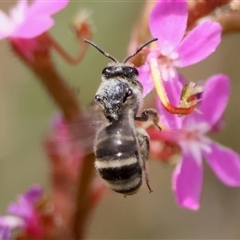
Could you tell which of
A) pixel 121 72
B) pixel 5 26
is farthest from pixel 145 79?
pixel 5 26

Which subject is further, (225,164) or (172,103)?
(225,164)

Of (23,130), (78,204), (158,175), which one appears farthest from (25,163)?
(78,204)

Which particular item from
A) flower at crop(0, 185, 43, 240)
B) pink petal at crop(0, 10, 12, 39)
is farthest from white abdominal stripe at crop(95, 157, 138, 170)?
flower at crop(0, 185, 43, 240)

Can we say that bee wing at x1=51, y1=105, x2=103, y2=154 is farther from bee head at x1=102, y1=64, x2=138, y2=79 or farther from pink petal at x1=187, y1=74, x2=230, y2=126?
pink petal at x1=187, y1=74, x2=230, y2=126

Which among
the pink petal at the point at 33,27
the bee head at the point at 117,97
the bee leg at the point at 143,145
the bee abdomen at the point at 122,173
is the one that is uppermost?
the pink petal at the point at 33,27

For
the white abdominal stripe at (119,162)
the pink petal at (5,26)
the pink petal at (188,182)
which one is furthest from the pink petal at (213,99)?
the pink petal at (5,26)

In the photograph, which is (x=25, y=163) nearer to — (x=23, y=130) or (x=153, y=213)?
(x=23, y=130)

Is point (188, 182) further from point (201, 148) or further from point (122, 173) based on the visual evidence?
point (122, 173)

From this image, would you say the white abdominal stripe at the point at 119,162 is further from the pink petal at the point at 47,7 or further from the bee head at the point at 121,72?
the pink petal at the point at 47,7
